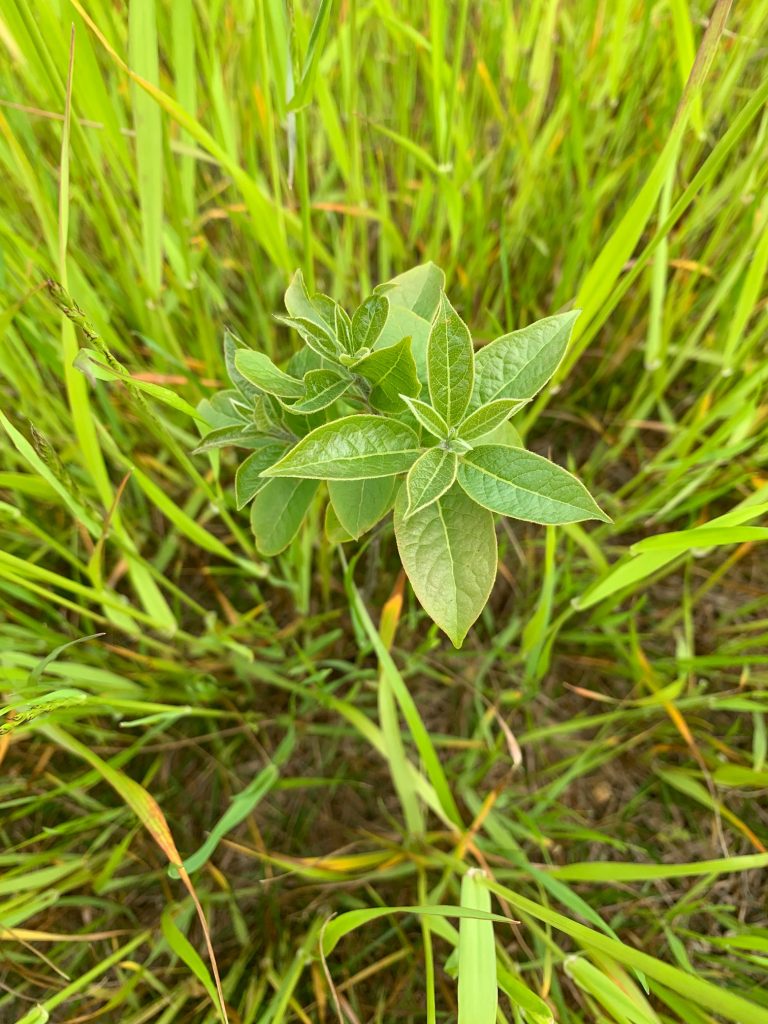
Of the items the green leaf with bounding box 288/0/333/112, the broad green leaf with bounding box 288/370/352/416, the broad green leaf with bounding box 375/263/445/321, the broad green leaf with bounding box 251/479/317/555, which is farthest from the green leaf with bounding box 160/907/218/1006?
the green leaf with bounding box 288/0/333/112

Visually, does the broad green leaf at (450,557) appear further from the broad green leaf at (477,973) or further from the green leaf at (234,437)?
the broad green leaf at (477,973)

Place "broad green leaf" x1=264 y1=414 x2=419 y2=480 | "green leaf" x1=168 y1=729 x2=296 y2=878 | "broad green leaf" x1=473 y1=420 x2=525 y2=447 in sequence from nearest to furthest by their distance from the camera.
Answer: "broad green leaf" x1=264 y1=414 x2=419 y2=480 < "broad green leaf" x1=473 y1=420 x2=525 y2=447 < "green leaf" x1=168 y1=729 x2=296 y2=878

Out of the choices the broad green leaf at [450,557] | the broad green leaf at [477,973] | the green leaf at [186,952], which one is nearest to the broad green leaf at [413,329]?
the broad green leaf at [450,557]

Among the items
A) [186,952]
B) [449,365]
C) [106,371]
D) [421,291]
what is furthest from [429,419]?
[186,952]

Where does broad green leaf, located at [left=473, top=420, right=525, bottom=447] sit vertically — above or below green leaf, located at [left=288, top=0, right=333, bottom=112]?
below

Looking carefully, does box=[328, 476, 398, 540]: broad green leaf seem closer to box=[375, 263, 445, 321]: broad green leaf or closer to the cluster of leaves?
the cluster of leaves

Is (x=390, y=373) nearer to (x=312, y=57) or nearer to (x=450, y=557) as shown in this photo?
(x=450, y=557)

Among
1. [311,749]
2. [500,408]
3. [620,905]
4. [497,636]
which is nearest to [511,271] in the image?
[497,636]
